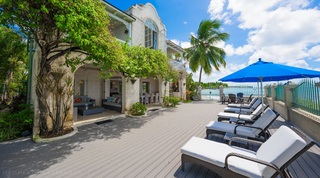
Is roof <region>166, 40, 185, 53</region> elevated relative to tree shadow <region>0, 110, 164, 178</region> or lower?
elevated


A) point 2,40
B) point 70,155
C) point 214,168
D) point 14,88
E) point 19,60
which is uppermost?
point 2,40

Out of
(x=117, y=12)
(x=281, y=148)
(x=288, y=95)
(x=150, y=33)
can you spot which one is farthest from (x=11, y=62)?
(x=288, y=95)

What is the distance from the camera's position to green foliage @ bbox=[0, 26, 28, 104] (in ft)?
25.9

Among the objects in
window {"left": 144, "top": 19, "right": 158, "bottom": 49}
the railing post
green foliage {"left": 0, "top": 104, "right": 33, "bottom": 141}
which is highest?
window {"left": 144, "top": 19, "right": 158, "bottom": 49}

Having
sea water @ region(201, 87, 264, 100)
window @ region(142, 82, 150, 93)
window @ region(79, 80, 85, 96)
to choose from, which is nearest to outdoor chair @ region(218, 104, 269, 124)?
window @ region(142, 82, 150, 93)

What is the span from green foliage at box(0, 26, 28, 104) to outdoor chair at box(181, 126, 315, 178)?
1119 centimetres

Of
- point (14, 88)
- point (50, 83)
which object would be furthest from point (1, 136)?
point (14, 88)

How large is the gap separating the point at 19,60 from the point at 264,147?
539 inches

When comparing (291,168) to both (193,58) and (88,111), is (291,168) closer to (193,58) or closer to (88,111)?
Result: (88,111)

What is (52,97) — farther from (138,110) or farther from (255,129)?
(255,129)

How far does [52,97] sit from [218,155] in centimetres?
666

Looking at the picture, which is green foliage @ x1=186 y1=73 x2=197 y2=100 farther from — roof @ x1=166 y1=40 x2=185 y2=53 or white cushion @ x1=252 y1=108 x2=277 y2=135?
white cushion @ x1=252 y1=108 x2=277 y2=135

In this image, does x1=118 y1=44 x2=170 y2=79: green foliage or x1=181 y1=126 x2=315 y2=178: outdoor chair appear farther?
x1=118 y1=44 x2=170 y2=79: green foliage

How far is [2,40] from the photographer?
305 inches
